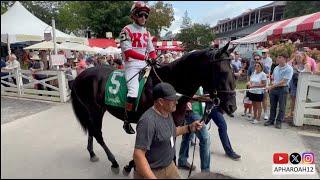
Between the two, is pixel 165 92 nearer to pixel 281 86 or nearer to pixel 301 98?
pixel 281 86

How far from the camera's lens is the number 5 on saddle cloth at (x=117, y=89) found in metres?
4.00

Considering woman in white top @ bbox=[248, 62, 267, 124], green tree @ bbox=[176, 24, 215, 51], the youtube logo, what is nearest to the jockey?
the youtube logo

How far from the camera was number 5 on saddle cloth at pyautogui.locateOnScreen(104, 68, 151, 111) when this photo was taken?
4.00 metres

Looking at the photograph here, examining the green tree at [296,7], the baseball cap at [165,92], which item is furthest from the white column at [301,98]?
the green tree at [296,7]

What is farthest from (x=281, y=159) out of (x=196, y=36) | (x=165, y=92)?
(x=196, y=36)

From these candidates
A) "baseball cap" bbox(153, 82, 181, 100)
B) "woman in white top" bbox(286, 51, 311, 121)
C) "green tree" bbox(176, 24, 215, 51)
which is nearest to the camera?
"baseball cap" bbox(153, 82, 181, 100)

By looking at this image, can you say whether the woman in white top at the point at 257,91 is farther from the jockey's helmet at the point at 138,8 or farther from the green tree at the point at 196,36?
the green tree at the point at 196,36

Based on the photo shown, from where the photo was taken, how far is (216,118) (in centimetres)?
495

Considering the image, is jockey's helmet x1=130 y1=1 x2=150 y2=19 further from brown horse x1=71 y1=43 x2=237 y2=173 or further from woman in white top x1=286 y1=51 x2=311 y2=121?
woman in white top x1=286 y1=51 x2=311 y2=121

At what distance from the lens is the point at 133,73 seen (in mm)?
3895

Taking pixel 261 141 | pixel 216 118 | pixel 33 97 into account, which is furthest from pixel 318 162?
pixel 33 97

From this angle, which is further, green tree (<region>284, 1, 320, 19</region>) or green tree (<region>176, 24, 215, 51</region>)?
green tree (<region>284, 1, 320, 19</region>)

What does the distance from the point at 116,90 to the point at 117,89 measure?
3 cm

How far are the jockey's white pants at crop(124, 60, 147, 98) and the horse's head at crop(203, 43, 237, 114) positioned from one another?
3.01 ft
